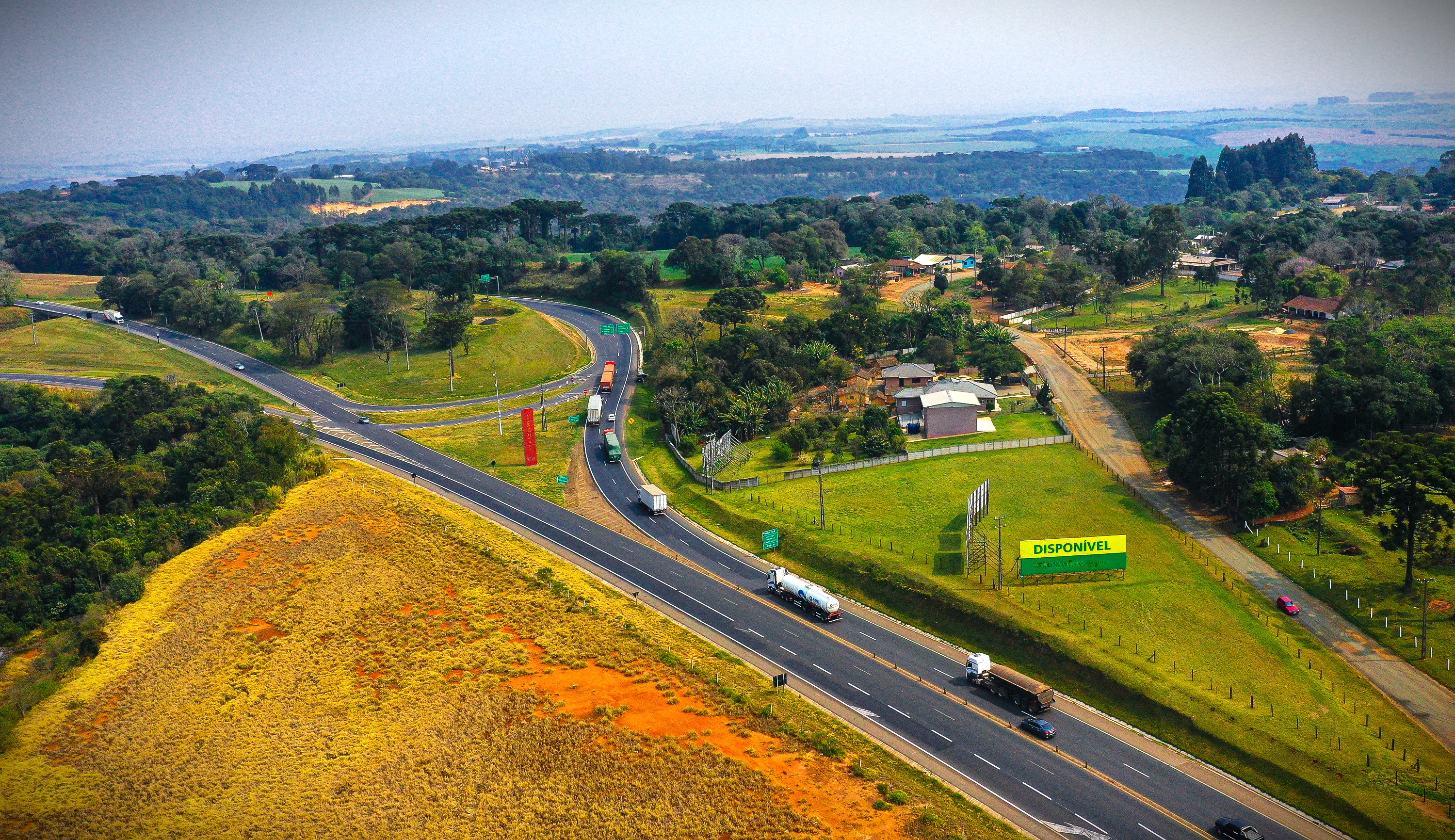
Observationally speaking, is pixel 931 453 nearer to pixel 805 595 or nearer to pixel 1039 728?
pixel 805 595

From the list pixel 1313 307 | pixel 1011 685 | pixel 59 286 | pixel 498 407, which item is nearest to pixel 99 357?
pixel 59 286

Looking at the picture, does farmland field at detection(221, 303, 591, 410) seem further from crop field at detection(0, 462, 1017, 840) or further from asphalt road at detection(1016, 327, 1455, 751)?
asphalt road at detection(1016, 327, 1455, 751)

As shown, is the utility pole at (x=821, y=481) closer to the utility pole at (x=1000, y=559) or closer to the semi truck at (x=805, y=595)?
the semi truck at (x=805, y=595)

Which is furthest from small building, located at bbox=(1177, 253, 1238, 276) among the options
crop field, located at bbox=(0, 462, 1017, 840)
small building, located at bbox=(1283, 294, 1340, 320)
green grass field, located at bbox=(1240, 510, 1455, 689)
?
crop field, located at bbox=(0, 462, 1017, 840)

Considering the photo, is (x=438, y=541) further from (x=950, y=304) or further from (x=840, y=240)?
(x=840, y=240)

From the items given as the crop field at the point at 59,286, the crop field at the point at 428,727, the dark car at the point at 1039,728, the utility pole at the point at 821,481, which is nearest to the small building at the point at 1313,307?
the utility pole at the point at 821,481

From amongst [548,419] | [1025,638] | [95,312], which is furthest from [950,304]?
[95,312]

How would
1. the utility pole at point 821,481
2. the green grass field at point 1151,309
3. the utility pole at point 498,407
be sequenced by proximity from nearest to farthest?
the utility pole at point 821,481, the utility pole at point 498,407, the green grass field at point 1151,309
